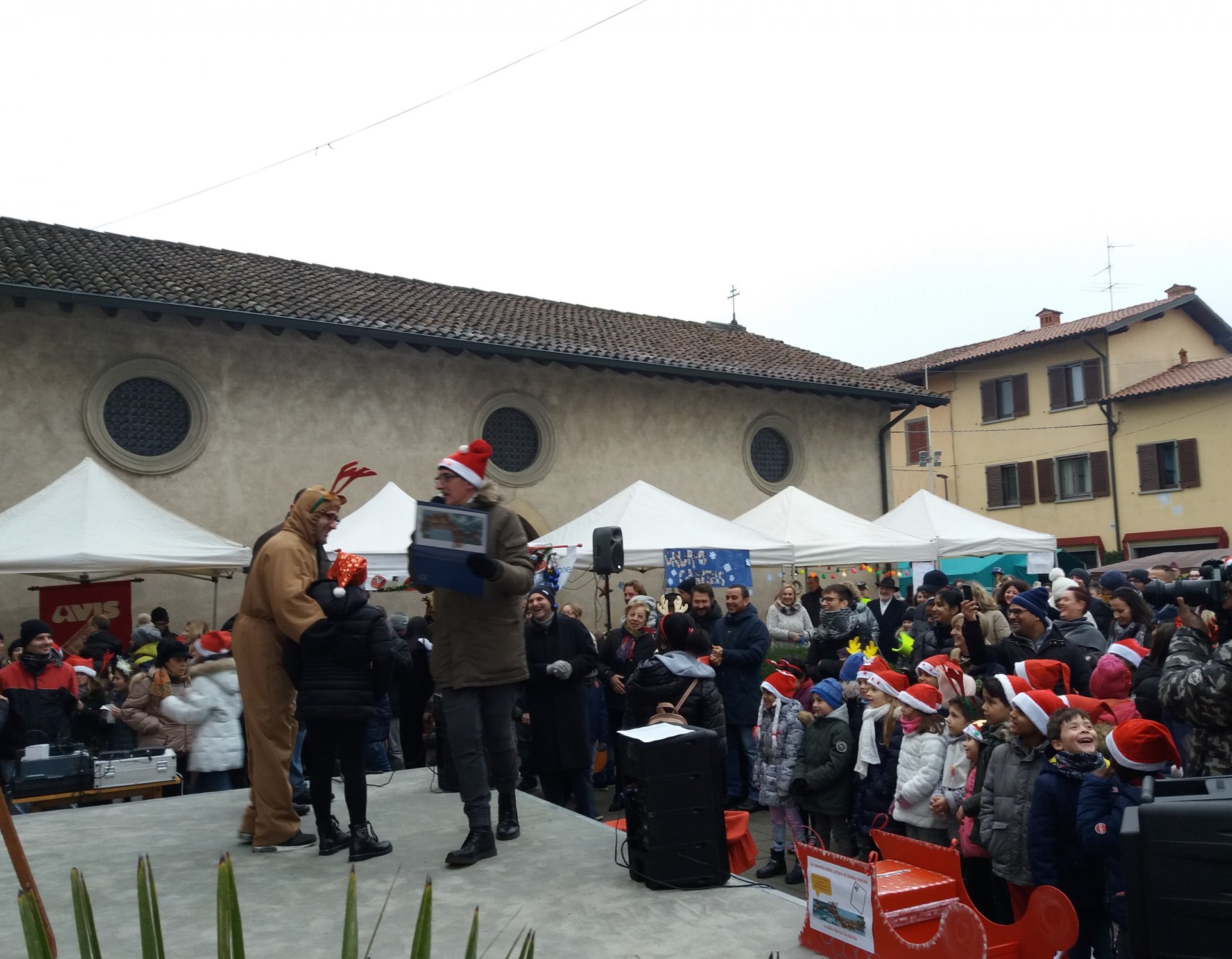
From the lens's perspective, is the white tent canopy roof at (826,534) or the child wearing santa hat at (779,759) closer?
the child wearing santa hat at (779,759)

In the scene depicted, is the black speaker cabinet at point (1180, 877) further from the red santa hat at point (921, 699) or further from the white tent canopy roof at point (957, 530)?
the white tent canopy roof at point (957, 530)

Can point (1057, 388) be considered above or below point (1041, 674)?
above

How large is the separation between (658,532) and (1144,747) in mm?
9435

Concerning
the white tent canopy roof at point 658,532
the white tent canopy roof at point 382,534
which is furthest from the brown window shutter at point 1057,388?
the white tent canopy roof at point 382,534

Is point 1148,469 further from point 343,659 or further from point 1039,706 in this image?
point 343,659

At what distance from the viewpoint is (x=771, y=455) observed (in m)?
22.6

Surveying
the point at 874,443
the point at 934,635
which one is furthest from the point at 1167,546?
the point at 934,635

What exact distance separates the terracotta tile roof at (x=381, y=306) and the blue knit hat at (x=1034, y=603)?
10.7 meters

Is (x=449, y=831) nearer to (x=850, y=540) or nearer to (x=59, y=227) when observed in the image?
(x=850, y=540)

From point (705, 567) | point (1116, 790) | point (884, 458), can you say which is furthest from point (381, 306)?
point (1116, 790)

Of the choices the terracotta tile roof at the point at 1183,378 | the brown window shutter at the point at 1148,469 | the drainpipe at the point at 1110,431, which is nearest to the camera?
the terracotta tile roof at the point at 1183,378

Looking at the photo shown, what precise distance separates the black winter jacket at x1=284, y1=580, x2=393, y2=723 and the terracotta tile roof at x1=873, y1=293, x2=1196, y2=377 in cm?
3258

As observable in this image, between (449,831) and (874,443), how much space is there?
65.0ft

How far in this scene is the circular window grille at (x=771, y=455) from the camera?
2225cm
